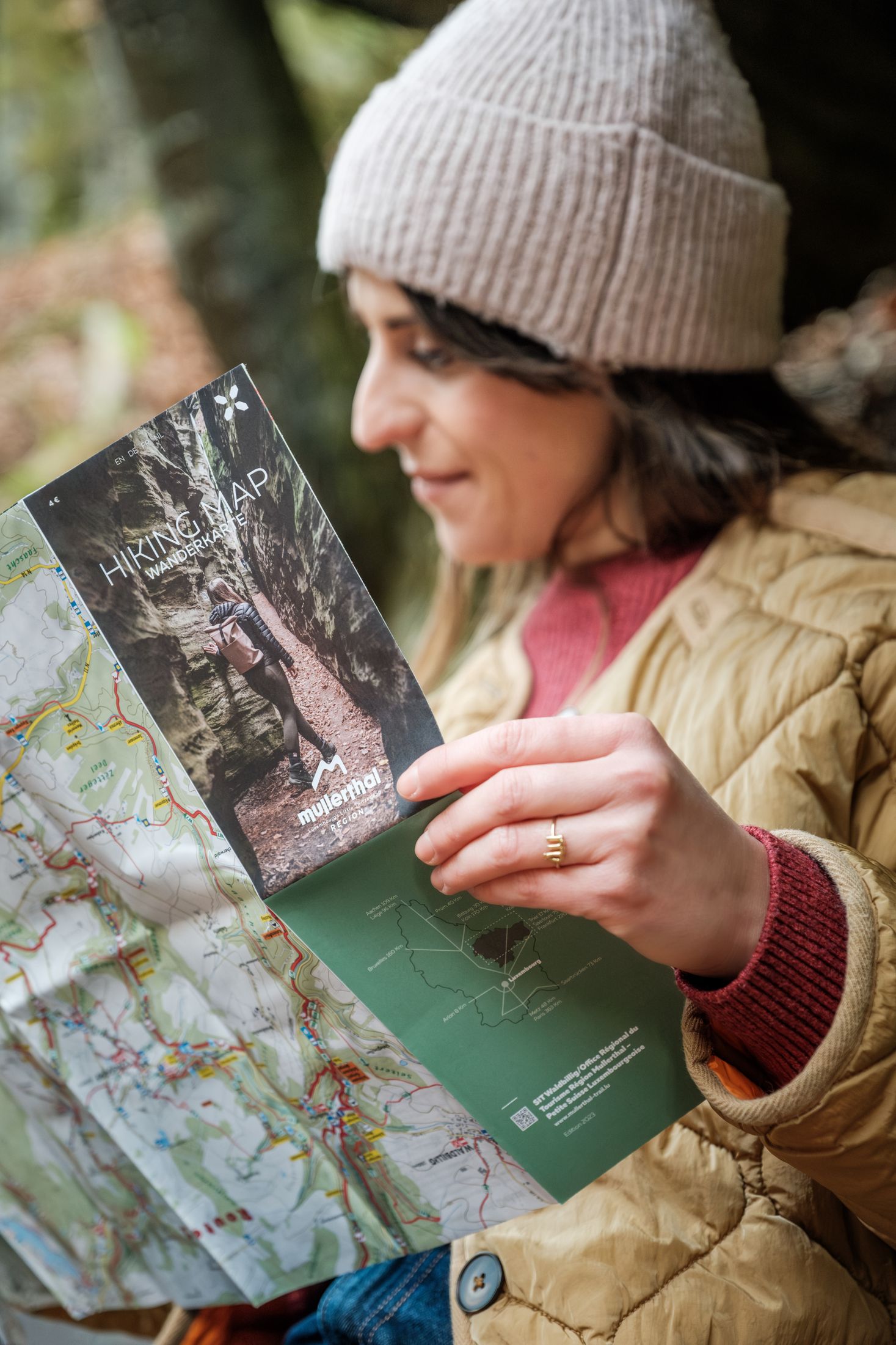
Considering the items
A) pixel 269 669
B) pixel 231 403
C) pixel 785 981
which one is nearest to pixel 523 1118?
pixel 785 981

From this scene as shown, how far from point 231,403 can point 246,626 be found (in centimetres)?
12

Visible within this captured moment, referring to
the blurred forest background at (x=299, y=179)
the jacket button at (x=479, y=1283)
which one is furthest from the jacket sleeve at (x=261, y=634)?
the blurred forest background at (x=299, y=179)

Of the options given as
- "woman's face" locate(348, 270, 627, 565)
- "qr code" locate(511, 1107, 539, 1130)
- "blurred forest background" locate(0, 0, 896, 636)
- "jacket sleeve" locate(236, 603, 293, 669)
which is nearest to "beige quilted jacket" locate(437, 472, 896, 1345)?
"qr code" locate(511, 1107, 539, 1130)

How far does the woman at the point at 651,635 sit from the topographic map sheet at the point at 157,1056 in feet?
0.32

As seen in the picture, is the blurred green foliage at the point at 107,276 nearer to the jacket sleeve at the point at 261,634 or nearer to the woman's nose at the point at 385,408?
the woman's nose at the point at 385,408

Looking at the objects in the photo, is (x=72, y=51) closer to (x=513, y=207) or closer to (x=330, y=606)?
(x=513, y=207)

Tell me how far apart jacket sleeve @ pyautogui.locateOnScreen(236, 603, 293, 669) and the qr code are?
1.01ft

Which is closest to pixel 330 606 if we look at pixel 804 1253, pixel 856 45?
pixel 804 1253

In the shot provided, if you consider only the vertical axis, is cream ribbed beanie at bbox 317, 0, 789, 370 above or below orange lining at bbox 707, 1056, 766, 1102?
above

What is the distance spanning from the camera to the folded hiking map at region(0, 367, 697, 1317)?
1.70 ft

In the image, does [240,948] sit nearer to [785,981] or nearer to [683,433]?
[785,981]

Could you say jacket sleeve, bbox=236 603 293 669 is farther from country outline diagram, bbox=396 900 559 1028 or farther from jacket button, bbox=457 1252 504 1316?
jacket button, bbox=457 1252 504 1316

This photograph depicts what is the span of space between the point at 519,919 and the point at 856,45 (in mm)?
1579

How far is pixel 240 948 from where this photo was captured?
597 millimetres
